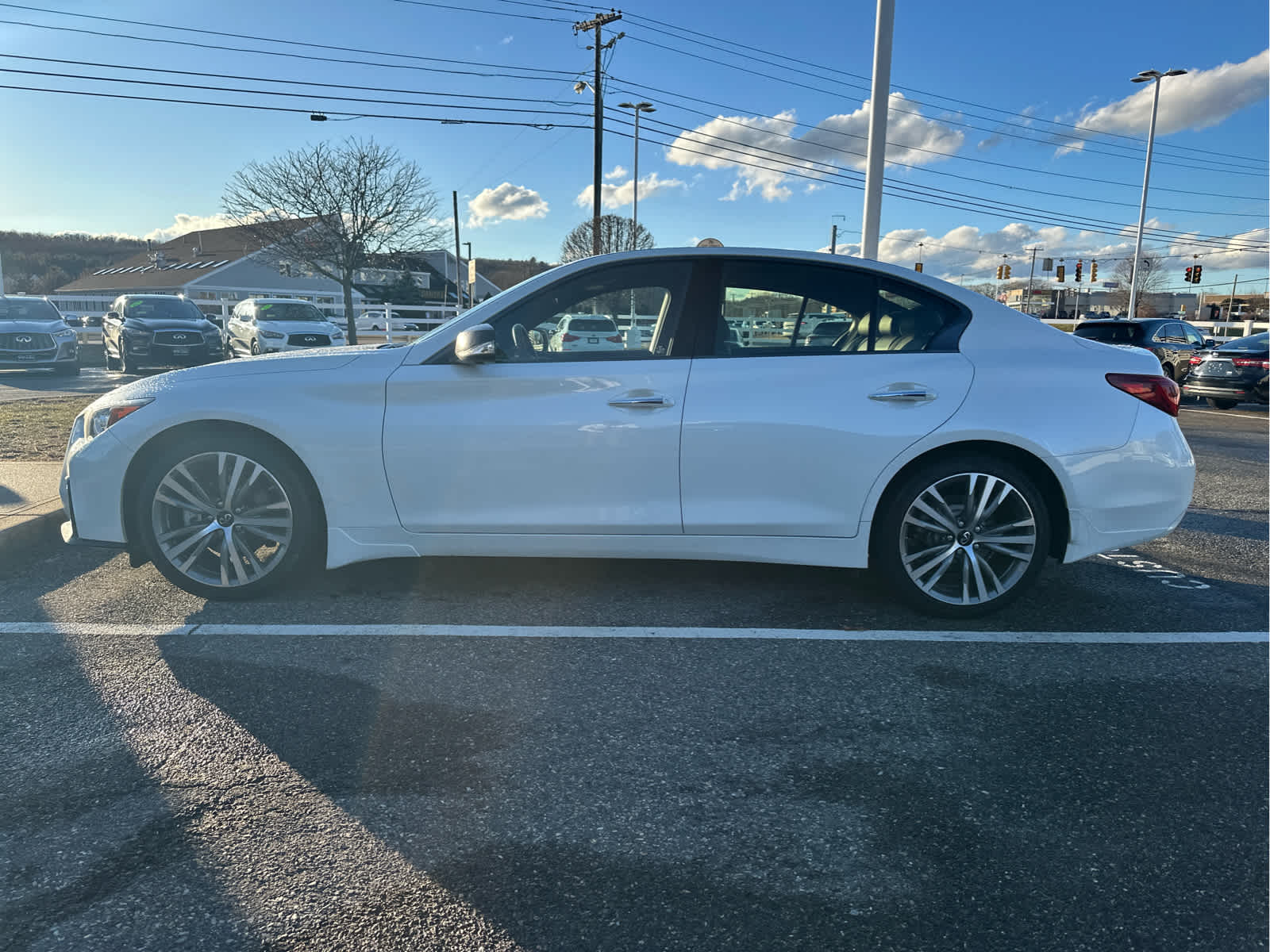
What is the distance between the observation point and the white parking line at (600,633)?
12.0 ft

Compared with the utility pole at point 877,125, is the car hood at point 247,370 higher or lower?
lower

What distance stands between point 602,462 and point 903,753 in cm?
173

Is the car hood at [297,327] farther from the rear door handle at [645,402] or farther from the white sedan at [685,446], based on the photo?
the rear door handle at [645,402]

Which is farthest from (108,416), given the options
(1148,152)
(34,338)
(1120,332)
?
(1148,152)

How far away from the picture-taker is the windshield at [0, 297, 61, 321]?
1756cm

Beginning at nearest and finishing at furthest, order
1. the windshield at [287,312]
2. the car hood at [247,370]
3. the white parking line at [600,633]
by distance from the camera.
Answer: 1. the white parking line at [600,633]
2. the car hood at [247,370]
3. the windshield at [287,312]

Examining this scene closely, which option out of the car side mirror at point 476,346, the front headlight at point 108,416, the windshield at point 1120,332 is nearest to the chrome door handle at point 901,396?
the car side mirror at point 476,346

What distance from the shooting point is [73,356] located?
17.8m

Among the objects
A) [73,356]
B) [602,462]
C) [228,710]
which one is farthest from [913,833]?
[73,356]

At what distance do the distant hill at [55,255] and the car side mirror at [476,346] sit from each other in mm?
81189

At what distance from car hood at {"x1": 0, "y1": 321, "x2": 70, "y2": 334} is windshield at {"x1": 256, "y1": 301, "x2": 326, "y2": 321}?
4.40 metres

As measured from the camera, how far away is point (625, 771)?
257 centimetres

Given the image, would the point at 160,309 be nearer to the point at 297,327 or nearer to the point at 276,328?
the point at 276,328

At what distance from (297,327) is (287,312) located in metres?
1.19
